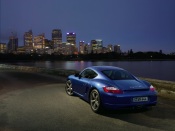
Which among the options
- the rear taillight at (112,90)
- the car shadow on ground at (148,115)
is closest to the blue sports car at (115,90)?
the rear taillight at (112,90)

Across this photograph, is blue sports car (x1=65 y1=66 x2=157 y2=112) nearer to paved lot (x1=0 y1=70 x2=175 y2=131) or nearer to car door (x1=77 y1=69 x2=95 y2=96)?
car door (x1=77 y1=69 x2=95 y2=96)

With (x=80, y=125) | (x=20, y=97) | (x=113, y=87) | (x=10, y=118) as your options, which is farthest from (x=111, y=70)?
(x=20, y=97)

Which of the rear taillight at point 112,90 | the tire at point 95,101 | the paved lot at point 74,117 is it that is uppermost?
the rear taillight at point 112,90

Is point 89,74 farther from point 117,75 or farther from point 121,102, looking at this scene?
point 121,102

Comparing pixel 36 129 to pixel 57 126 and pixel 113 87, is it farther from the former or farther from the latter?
pixel 113 87

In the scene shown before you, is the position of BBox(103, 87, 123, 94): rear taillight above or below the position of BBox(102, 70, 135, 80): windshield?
below

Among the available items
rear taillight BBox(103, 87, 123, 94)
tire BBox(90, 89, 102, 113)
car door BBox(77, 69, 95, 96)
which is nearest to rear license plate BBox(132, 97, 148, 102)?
rear taillight BBox(103, 87, 123, 94)

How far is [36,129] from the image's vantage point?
256 inches

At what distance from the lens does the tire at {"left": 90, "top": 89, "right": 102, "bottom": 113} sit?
8273 millimetres

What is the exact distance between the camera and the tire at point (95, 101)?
27.1 feet

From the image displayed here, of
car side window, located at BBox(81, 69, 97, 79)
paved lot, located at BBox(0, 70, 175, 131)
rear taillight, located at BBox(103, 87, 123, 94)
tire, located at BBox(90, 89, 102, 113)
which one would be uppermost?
car side window, located at BBox(81, 69, 97, 79)

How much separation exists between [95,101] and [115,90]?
3.11 ft

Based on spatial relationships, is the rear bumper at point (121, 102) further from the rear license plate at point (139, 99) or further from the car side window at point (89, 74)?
the car side window at point (89, 74)

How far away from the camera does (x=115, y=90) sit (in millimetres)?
7895
